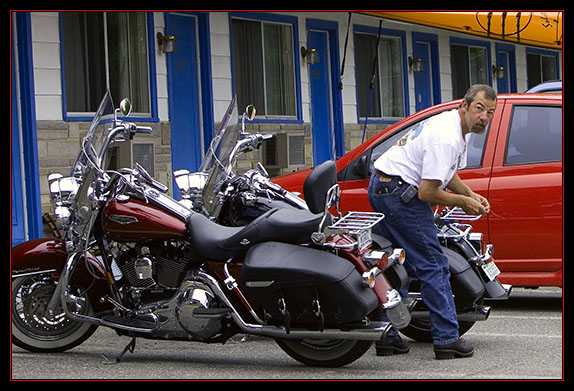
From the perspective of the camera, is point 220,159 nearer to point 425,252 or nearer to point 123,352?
point 123,352

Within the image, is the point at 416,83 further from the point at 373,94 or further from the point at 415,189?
the point at 415,189

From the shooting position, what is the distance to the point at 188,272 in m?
6.57

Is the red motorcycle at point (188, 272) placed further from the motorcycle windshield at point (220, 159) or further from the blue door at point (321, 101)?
the blue door at point (321, 101)

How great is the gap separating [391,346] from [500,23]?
10846 mm

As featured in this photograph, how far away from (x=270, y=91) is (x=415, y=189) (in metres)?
8.53

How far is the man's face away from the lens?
21.6 feet

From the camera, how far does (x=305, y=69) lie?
15398 mm

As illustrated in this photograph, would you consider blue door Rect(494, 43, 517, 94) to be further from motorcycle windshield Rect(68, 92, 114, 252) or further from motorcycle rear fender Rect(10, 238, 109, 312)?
motorcycle rear fender Rect(10, 238, 109, 312)

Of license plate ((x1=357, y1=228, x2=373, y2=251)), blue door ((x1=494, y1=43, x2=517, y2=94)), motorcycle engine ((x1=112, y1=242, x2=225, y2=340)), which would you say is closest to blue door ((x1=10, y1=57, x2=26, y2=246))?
motorcycle engine ((x1=112, y1=242, x2=225, y2=340))

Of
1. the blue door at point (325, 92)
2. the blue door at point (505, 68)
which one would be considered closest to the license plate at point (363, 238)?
the blue door at point (325, 92)

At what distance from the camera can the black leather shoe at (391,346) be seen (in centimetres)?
662

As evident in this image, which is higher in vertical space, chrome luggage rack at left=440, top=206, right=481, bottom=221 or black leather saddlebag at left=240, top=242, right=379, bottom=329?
chrome luggage rack at left=440, top=206, right=481, bottom=221

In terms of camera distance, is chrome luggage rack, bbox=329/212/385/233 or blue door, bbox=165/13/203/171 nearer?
chrome luggage rack, bbox=329/212/385/233

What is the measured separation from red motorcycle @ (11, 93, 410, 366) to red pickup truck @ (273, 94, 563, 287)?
230 centimetres
